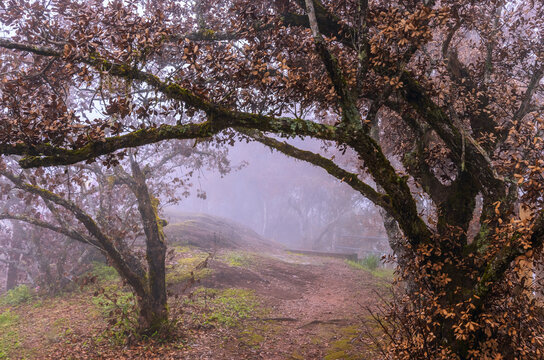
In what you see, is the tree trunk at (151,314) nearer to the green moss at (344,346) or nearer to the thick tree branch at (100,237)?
the thick tree branch at (100,237)

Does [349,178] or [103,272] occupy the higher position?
[349,178]

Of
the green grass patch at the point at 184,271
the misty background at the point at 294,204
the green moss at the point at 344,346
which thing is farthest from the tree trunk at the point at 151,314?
the misty background at the point at 294,204

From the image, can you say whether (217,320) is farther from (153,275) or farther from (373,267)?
(373,267)

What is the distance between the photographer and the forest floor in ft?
26.9

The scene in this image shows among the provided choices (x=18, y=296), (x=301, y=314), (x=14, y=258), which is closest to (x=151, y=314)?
(x=301, y=314)

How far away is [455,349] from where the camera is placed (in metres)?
4.70

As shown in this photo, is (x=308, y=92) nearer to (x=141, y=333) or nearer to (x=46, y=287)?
(x=141, y=333)

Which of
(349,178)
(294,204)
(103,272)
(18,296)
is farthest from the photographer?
(294,204)

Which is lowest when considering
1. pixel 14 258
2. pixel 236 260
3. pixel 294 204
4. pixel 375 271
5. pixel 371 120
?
pixel 14 258

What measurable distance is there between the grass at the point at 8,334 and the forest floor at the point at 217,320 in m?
0.03

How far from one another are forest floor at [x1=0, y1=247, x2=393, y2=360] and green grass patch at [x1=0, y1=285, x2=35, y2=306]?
0.60 m

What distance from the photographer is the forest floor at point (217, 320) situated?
821 cm

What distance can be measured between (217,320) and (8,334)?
6243mm

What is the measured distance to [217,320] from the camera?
10078 mm
